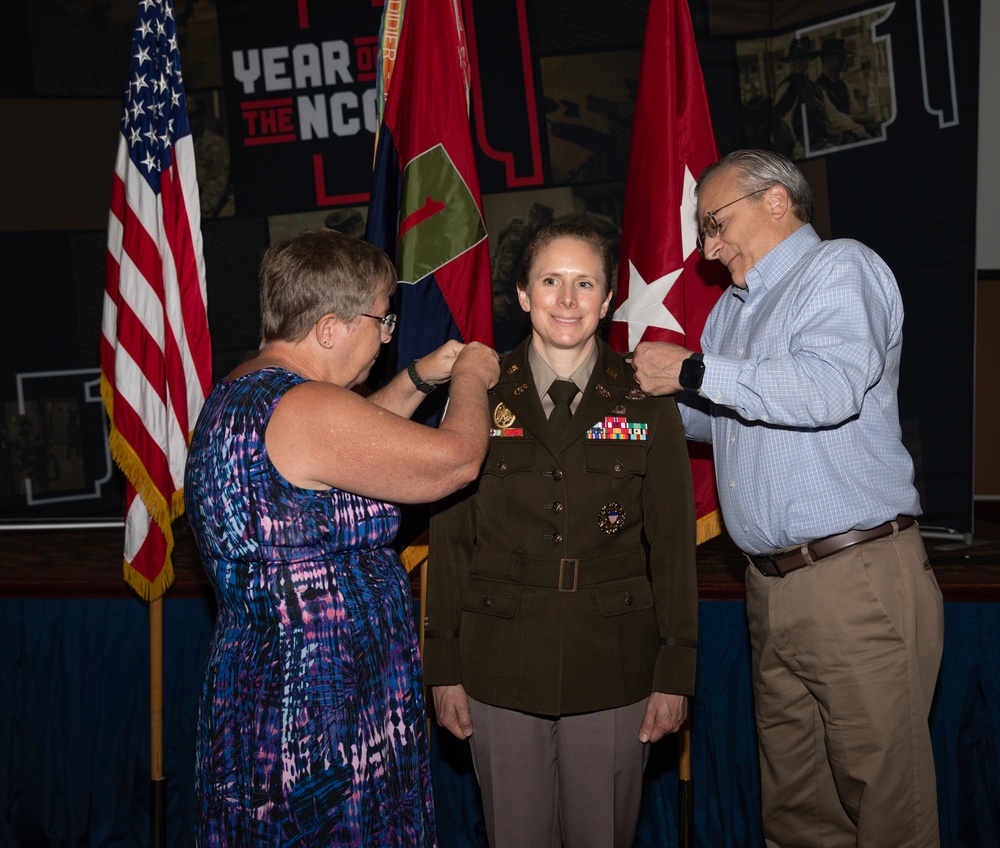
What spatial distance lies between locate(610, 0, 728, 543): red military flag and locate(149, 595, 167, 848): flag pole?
168cm

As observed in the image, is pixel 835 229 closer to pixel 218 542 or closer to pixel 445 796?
pixel 445 796

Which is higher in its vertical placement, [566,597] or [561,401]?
[561,401]

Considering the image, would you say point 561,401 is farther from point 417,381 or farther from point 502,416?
point 417,381

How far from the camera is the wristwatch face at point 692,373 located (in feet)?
6.36

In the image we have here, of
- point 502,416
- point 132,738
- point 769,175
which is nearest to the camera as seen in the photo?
point 502,416

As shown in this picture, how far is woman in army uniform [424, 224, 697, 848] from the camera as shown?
6.13 ft

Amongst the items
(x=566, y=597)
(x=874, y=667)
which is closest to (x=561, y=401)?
(x=566, y=597)

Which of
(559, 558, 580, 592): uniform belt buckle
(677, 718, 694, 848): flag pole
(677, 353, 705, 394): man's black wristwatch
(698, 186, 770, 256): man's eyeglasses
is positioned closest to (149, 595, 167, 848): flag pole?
(559, 558, 580, 592): uniform belt buckle

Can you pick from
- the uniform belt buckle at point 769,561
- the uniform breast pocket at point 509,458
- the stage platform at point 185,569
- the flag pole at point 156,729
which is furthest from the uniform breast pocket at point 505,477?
the flag pole at point 156,729

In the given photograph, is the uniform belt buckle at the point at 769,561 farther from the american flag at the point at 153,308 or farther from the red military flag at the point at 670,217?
the american flag at the point at 153,308

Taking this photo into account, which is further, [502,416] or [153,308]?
[153,308]

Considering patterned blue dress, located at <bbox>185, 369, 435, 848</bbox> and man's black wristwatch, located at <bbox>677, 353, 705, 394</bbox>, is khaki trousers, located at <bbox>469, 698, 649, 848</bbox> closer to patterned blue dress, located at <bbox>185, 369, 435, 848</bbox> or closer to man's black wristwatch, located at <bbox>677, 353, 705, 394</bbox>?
patterned blue dress, located at <bbox>185, 369, 435, 848</bbox>

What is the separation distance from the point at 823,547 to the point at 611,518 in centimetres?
52

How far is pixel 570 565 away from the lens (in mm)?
1866
